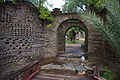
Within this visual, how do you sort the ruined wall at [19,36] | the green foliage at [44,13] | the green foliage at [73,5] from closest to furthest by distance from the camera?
1. the ruined wall at [19,36]
2. the green foliage at [44,13]
3. the green foliage at [73,5]

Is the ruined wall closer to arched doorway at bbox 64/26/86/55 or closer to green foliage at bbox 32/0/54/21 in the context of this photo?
green foliage at bbox 32/0/54/21

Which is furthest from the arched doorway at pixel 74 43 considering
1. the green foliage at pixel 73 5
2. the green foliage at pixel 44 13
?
the green foliage at pixel 44 13

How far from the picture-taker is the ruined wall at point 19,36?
4260 mm

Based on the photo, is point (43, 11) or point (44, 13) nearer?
point (43, 11)

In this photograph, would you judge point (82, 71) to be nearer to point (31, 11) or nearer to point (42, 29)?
point (42, 29)

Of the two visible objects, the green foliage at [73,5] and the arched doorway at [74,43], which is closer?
the arched doorway at [74,43]

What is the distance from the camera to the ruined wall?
4260 mm

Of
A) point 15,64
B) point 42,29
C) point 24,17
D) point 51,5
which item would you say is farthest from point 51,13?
point 15,64

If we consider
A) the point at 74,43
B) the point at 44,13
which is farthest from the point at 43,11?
the point at 74,43

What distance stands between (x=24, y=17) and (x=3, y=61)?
238 centimetres

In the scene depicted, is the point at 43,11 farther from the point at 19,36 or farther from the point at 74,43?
the point at 74,43

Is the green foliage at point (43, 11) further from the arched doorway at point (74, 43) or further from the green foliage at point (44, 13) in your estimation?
the arched doorway at point (74, 43)

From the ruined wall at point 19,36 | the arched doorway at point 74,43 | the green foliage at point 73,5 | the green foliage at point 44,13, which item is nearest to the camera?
the ruined wall at point 19,36

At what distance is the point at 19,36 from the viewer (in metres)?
4.76
